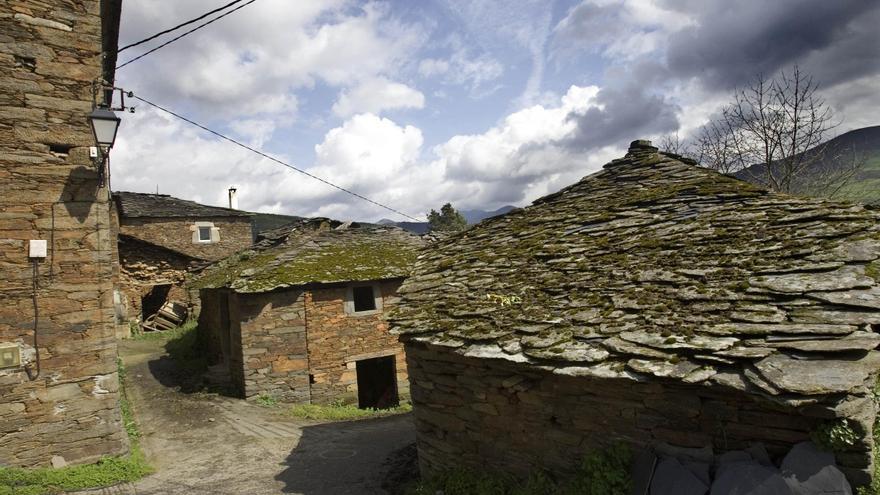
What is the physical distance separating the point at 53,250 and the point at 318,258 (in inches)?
288

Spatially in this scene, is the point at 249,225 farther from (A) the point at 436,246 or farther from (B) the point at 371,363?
(A) the point at 436,246

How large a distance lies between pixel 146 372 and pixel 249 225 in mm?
16673

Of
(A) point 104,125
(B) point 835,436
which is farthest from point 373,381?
(B) point 835,436

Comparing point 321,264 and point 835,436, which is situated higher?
point 321,264

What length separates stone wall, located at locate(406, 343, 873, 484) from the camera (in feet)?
12.1

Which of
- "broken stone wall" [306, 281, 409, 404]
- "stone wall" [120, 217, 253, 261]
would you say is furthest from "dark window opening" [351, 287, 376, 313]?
"stone wall" [120, 217, 253, 261]

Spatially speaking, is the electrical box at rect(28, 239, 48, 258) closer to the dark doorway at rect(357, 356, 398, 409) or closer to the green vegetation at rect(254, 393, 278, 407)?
the green vegetation at rect(254, 393, 278, 407)

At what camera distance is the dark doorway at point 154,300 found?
26.1 m

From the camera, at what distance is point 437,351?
245 inches

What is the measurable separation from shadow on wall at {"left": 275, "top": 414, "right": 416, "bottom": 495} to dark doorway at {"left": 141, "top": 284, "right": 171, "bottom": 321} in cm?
1941

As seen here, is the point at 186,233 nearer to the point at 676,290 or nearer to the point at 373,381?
the point at 373,381

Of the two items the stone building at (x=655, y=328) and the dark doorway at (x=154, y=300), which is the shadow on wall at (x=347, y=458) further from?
the dark doorway at (x=154, y=300)

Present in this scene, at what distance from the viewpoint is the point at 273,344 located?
41.7 ft

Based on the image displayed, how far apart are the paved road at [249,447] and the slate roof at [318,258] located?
121 inches
